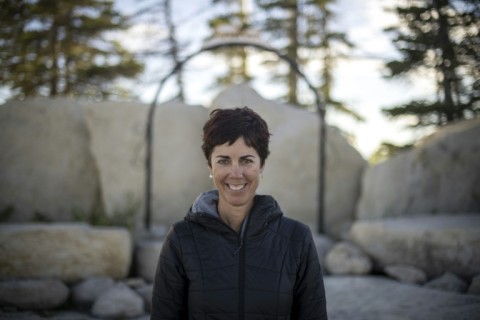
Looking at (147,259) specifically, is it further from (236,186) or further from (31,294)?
(236,186)

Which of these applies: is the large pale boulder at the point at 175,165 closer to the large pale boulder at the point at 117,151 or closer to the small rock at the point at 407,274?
the large pale boulder at the point at 117,151

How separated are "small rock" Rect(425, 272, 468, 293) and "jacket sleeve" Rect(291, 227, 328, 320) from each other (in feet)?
11.0

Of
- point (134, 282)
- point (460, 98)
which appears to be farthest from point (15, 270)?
point (460, 98)

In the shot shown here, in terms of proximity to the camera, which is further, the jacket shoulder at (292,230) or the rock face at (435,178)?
the rock face at (435,178)

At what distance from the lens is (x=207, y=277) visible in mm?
1810

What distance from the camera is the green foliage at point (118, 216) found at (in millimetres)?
6191

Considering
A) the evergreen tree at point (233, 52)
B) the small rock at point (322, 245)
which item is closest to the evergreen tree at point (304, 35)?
the evergreen tree at point (233, 52)

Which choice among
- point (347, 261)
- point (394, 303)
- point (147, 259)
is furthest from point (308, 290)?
point (147, 259)

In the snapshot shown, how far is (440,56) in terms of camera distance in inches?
298

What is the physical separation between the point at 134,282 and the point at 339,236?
3854mm

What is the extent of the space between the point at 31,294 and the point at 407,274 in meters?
4.73

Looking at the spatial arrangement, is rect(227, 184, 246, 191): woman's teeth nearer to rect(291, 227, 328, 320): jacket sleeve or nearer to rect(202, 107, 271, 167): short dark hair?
rect(202, 107, 271, 167): short dark hair

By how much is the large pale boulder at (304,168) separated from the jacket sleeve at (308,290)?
16.7 feet

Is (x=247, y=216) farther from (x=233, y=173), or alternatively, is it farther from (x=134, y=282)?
(x=134, y=282)
